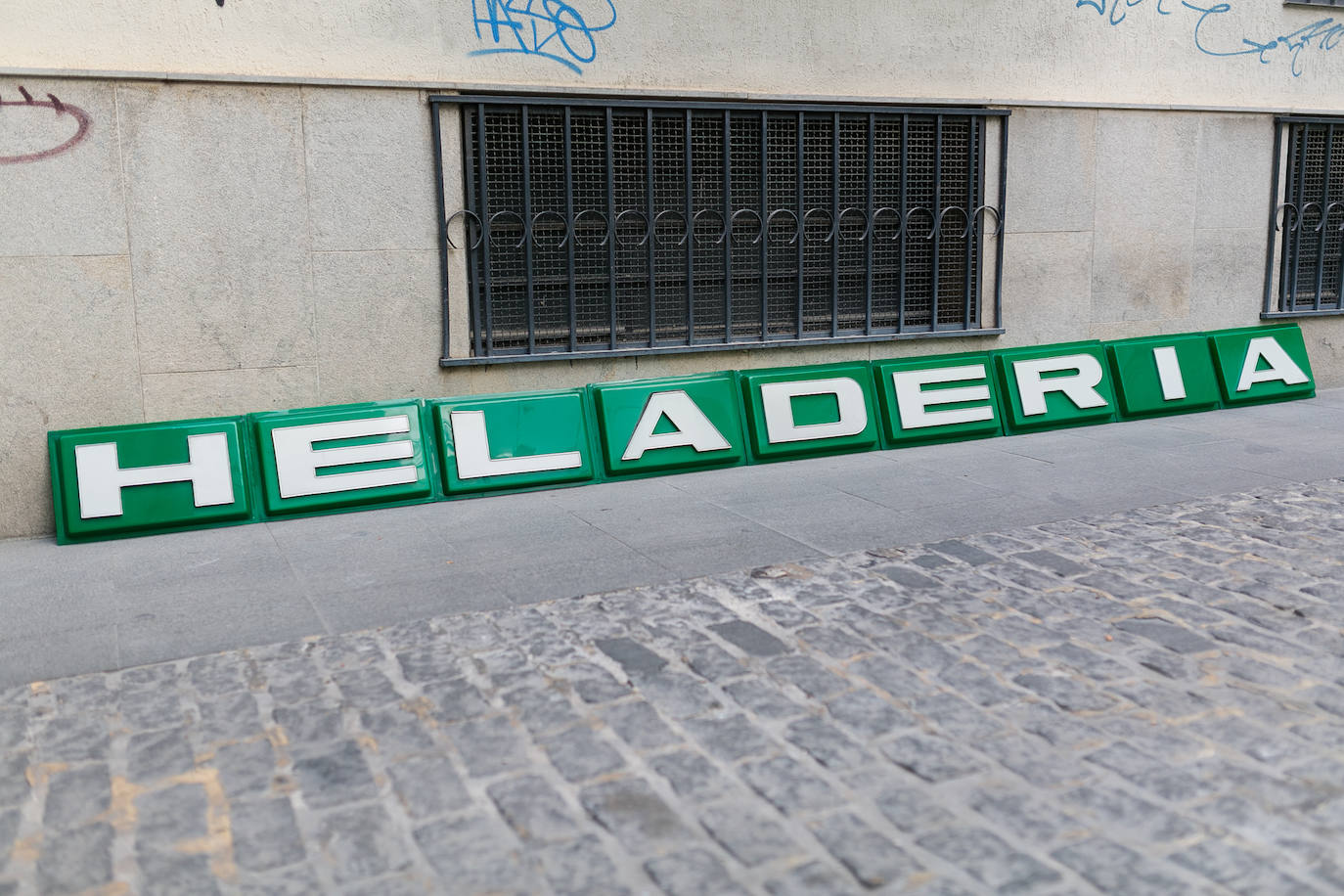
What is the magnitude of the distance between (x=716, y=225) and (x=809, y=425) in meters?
1.48

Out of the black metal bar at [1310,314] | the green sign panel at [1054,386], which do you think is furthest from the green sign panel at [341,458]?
the black metal bar at [1310,314]

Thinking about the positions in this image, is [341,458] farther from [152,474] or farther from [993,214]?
[993,214]

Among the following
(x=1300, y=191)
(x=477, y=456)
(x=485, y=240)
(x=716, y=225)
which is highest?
(x=1300, y=191)

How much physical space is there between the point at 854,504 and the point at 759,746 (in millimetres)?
3133

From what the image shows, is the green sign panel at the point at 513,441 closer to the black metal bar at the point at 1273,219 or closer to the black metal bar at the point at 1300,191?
the black metal bar at the point at 1273,219

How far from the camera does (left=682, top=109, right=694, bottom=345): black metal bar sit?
7.64 meters

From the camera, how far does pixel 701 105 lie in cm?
758

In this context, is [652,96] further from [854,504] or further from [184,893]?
[184,893]

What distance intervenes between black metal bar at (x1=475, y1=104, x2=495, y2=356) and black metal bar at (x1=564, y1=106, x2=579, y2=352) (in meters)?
0.49

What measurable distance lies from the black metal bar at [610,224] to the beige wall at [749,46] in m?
0.34

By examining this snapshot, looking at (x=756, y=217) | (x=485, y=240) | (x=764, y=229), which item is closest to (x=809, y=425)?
(x=764, y=229)

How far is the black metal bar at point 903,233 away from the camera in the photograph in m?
8.23

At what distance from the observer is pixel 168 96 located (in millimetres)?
6383

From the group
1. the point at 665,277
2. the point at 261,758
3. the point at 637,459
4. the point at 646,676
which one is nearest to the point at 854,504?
the point at 637,459
